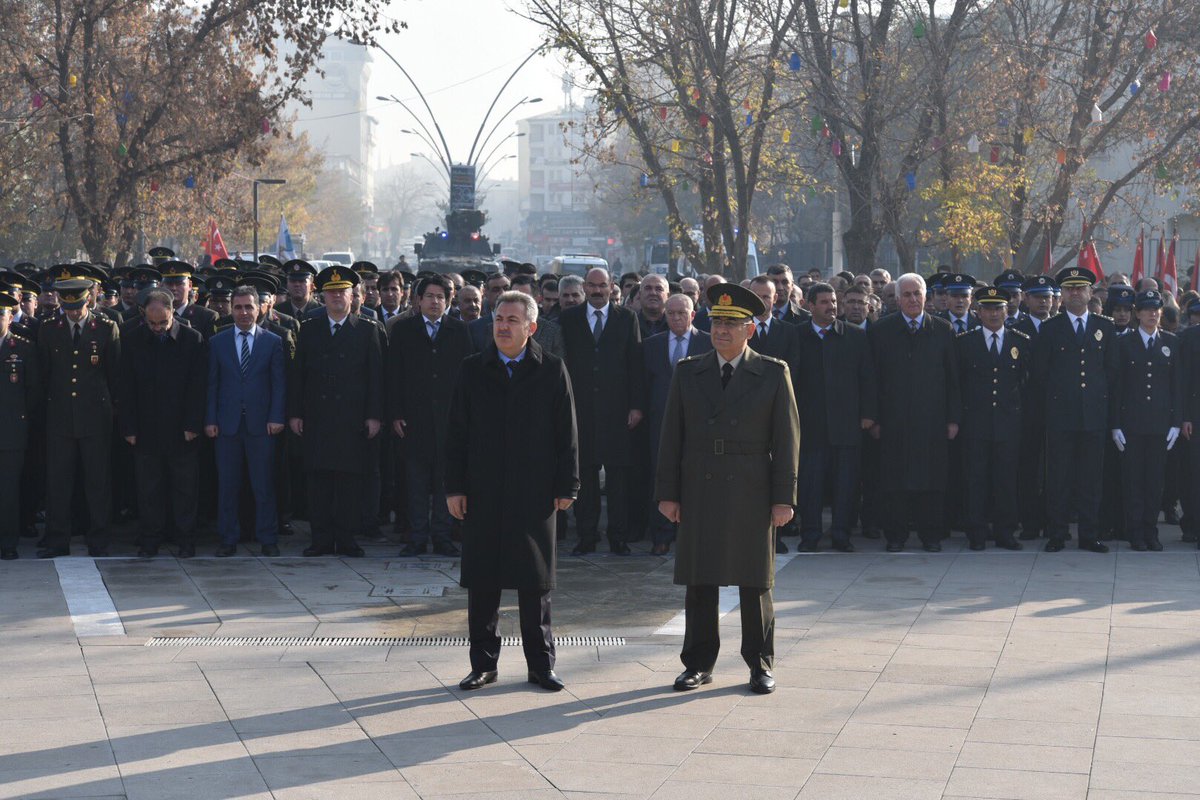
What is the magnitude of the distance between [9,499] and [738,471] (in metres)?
6.39

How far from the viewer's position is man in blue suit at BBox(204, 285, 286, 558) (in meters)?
11.9

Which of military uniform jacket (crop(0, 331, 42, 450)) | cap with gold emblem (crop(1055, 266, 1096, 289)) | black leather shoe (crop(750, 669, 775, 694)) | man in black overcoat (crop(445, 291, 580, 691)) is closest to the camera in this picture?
black leather shoe (crop(750, 669, 775, 694))

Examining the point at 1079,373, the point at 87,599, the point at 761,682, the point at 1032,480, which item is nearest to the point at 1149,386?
the point at 1079,373

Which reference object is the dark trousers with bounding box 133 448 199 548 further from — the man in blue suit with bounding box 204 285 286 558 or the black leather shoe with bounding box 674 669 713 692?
the black leather shoe with bounding box 674 669 713 692

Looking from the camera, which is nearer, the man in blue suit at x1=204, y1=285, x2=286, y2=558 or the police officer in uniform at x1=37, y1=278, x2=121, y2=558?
the police officer in uniform at x1=37, y1=278, x2=121, y2=558

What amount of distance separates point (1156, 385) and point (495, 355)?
668 cm

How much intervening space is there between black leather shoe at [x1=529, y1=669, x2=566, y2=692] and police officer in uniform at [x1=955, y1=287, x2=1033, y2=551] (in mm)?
5557

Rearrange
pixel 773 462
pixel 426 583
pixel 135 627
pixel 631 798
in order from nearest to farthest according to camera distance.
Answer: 1. pixel 631 798
2. pixel 773 462
3. pixel 135 627
4. pixel 426 583

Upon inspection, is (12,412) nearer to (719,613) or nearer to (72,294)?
(72,294)

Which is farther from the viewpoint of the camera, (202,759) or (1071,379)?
(1071,379)

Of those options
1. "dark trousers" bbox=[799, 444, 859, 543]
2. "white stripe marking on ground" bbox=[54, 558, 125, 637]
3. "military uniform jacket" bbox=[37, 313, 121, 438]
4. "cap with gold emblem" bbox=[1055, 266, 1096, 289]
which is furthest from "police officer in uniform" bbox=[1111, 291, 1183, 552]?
"military uniform jacket" bbox=[37, 313, 121, 438]

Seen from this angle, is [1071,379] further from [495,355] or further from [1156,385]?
[495,355]

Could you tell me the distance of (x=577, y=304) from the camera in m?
12.7

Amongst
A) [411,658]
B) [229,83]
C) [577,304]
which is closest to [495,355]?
[411,658]
